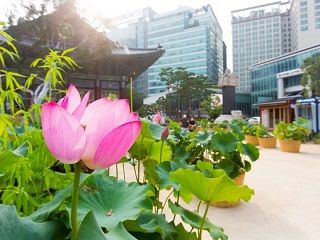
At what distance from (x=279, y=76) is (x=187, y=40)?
21.4 meters

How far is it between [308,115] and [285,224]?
998 centimetres

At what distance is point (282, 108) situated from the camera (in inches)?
500

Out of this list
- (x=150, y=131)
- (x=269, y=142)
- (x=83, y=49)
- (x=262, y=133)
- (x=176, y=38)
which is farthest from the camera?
(x=176, y=38)

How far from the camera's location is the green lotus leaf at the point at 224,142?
249 centimetres

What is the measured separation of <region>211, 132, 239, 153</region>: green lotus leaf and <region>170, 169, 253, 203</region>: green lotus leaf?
1.67 metres

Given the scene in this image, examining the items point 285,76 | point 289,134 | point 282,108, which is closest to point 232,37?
point 285,76

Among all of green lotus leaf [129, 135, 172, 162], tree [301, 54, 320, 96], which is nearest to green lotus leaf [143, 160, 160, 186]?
green lotus leaf [129, 135, 172, 162]

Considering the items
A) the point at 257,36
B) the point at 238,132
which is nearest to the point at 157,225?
the point at 238,132

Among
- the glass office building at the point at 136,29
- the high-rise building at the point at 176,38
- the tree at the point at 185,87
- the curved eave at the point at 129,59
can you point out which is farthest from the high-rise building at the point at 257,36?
the curved eave at the point at 129,59

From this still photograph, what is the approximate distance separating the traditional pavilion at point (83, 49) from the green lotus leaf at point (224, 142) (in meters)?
8.19

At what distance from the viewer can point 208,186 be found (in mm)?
763

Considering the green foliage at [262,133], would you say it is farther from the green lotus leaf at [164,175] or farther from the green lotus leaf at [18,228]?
the green lotus leaf at [18,228]

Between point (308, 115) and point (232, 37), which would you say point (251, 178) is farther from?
point (232, 37)

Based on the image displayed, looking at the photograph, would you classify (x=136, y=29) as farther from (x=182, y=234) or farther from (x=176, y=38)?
(x=182, y=234)
